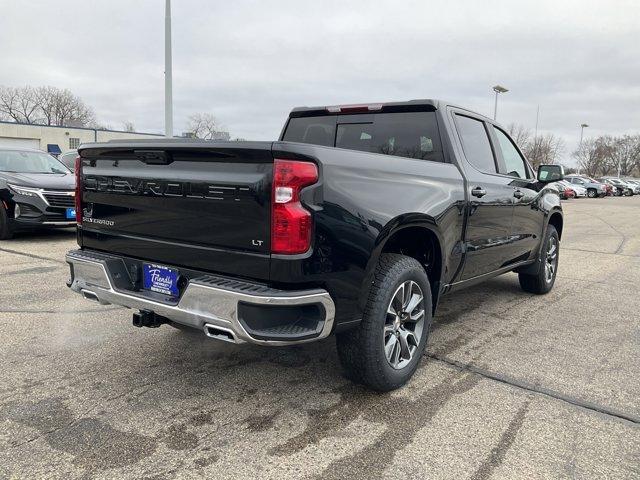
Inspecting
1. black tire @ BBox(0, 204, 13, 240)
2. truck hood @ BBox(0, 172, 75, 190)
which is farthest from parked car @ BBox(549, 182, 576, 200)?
black tire @ BBox(0, 204, 13, 240)

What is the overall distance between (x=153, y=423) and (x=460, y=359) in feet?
7.30

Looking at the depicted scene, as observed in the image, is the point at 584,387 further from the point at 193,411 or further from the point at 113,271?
the point at 113,271

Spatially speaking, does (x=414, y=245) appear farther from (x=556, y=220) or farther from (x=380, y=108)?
(x=556, y=220)

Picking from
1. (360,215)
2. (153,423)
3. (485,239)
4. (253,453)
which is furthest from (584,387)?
(153,423)

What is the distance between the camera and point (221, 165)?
2.72 m

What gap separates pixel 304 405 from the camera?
308 cm

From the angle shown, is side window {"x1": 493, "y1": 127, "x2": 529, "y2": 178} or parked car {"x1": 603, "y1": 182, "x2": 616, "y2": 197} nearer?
side window {"x1": 493, "y1": 127, "x2": 529, "y2": 178}

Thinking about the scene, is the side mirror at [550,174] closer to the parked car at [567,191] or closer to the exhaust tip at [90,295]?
the exhaust tip at [90,295]

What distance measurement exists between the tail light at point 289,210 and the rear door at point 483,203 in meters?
1.88

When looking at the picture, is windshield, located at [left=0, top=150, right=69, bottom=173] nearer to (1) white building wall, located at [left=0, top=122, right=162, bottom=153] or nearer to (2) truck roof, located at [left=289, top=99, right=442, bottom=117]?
(2) truck roof, located at [left=289, top=99, right=442, bottom=117]

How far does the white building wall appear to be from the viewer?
5122 cm

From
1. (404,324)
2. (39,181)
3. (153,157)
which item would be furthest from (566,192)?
(153,157)

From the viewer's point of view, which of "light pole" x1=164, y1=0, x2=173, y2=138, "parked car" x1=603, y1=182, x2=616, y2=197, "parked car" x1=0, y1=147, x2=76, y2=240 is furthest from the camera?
"parked car" x1=603, y1=182, x2=616, y2=197

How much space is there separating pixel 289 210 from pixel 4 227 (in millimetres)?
7952
